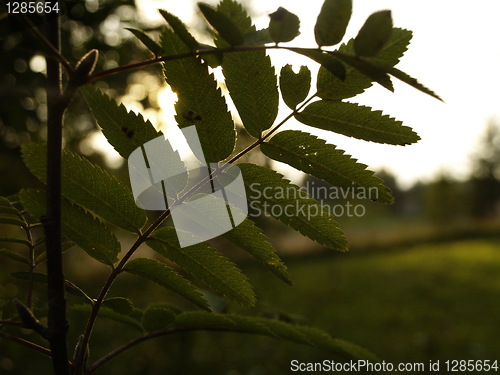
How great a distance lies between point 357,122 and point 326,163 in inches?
3.2

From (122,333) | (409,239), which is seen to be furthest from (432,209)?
(122,333)

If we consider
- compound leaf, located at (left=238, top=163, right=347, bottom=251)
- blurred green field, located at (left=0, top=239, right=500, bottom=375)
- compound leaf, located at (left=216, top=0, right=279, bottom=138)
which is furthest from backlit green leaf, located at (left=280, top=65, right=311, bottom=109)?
blurred green field, located at (left=0, top=239, right=500, bottom=375)

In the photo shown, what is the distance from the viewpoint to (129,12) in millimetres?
3260

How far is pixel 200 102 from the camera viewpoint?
717 mm

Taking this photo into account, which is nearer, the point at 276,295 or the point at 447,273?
the point at 276,295

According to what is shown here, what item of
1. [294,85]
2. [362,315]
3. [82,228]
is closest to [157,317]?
[82,228]

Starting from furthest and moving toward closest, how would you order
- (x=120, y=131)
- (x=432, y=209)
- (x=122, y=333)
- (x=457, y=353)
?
(x=432, y=209)
(x=457, y=353)
(x=122, y=333)
(x=120, y=131)

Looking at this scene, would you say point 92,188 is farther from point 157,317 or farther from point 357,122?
point 357,122

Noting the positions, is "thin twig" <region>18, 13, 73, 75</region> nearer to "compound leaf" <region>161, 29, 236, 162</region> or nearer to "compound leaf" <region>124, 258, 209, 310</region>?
"compound leaf" <region>161, 29, 236, 162</region>

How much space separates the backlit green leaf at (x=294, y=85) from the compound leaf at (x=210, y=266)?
0.90 feet

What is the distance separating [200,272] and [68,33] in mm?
2587

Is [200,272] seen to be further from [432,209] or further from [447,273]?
[432,209]

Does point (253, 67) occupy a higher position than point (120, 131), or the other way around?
point (253, 67)

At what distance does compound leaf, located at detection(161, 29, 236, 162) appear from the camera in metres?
0.70
